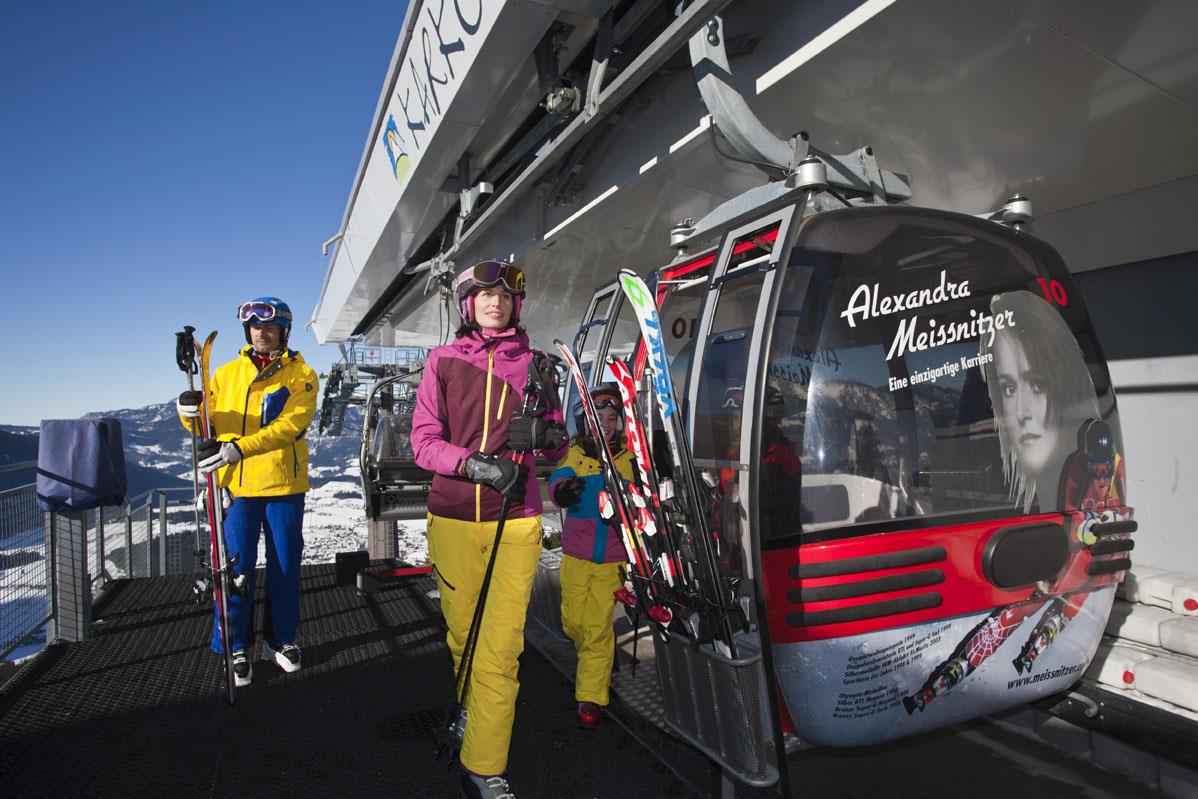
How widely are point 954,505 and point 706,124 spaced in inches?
92.0

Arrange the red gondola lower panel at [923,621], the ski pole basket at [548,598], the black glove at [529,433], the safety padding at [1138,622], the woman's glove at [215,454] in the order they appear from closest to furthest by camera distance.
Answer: the red gondola lower panel at [923,621]
the black glove at [529,433]
the safety padding at [1138,622]
the woman's glove at [215,454]
the ski pole basket at [548,598]

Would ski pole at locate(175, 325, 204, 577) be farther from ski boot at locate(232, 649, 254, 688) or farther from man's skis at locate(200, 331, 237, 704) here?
ski boot at locate(232, 649, 254, 688)

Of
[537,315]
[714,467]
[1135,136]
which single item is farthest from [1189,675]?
[537,315]

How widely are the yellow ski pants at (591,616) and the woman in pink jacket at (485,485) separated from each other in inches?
30.0

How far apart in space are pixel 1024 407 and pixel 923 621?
969mm

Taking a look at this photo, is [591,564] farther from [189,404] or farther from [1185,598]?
[1185,598]

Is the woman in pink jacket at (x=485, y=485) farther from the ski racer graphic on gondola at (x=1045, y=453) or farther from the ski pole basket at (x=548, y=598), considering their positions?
the ski pole basket at (x=548, y=598)

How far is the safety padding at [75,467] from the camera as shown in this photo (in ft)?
13.1

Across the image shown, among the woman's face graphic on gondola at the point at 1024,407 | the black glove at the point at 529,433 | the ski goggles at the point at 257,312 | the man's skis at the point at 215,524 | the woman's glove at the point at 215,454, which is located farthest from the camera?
the ski goggles at the point at 257,312

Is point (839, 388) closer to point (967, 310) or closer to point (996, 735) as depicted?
point (967, 310)

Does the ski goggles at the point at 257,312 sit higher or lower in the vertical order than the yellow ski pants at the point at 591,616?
higher

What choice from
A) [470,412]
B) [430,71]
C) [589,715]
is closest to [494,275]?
[470,412]

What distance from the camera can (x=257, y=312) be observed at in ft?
11.8

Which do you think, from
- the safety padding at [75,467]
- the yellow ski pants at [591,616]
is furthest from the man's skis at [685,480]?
the safety padding at [75,467]
